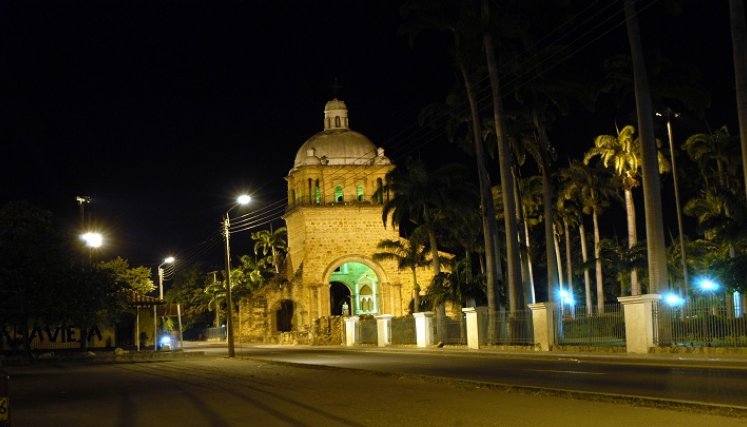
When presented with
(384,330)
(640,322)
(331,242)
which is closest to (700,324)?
(640,322)

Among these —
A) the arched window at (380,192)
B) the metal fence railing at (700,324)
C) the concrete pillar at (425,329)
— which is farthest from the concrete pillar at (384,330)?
the metal fence railing at (700,324)

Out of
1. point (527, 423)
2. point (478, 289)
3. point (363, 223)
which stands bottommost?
point (527, 423)

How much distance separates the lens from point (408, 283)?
2840 inches

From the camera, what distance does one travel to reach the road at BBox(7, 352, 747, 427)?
13.6 m

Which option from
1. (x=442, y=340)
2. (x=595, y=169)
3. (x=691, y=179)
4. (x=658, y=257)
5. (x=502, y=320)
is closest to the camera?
(x=658, y=257)

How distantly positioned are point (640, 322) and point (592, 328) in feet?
15.2

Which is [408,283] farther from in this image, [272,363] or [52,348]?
[272,363]

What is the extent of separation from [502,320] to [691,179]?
94.8 feet

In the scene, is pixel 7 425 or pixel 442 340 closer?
pixel 7 425

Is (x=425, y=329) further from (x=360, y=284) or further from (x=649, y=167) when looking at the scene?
(x=360, y=284)

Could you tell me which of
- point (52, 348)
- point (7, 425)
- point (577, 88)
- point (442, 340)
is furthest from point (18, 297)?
point (7, 425)

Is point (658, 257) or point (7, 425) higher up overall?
point (658, 257)

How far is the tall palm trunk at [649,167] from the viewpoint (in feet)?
112

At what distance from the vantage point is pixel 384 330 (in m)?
52.8
